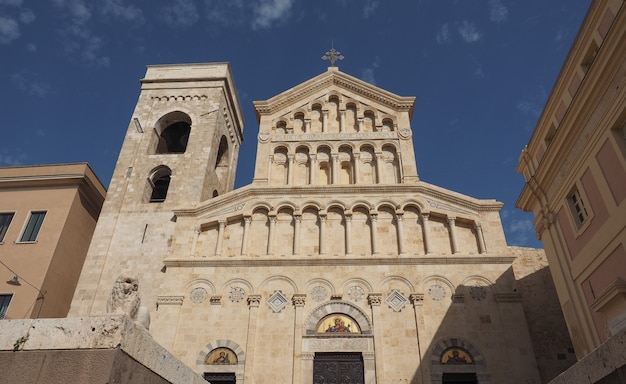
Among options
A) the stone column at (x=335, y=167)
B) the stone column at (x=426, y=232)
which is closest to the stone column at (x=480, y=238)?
the stone column at (x=426, y=232)

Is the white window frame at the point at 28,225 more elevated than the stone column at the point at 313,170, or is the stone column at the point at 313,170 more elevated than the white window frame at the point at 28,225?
the stone column at the point at 313,170

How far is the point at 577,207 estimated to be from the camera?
47.2ft

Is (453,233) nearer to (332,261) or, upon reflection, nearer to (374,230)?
(374,230)

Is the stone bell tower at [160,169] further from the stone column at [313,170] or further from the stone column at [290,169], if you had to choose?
the stone column at [313,170]

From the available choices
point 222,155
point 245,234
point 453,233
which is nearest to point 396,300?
point 453,233

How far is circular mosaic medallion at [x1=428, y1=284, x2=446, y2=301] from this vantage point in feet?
59.9

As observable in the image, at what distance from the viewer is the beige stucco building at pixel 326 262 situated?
17109 millimetres

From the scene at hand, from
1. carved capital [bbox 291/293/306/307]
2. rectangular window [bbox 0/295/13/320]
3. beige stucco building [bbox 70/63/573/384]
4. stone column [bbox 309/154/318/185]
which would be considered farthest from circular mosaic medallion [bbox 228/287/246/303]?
rectangular window [bbox 0/295/13/320]

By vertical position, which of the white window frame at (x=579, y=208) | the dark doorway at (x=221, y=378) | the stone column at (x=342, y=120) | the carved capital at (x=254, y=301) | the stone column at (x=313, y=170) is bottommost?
the dark doorway at (x=221, y=378)

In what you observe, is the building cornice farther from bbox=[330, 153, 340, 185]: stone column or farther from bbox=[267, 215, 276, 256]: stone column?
bbox=[330, 153, 340, 185]: stone column

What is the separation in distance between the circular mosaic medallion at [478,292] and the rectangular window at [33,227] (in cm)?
1990

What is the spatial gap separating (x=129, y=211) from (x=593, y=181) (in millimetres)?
20689

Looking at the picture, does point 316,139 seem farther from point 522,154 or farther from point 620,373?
point 620,373

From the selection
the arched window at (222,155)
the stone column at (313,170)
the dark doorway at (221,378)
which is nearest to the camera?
the dark doorway at (221,378)
